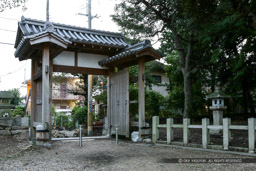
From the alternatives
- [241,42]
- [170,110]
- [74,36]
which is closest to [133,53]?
[74,36]

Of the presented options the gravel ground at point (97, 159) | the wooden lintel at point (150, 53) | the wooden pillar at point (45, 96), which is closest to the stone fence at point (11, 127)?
the gravel ground at point (97, 159)

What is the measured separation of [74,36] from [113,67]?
2153 mm

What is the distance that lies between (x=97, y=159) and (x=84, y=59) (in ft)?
17.4

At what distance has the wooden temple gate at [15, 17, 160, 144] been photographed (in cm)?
848

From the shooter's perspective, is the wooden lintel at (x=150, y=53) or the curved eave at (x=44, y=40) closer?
the curved eave at (x=44, y=40)

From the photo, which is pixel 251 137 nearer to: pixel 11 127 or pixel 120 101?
pixel 120 101

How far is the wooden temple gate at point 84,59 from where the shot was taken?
8.48 meters

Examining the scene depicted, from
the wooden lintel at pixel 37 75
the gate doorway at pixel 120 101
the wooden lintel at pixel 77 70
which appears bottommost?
the gate doorway at pixel 120 101

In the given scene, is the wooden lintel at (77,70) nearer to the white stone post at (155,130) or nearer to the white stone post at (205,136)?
the white stone post at (155,130)

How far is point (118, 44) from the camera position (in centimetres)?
1052

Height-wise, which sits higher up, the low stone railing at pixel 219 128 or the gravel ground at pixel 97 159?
the low stone railing at pixel 219 128

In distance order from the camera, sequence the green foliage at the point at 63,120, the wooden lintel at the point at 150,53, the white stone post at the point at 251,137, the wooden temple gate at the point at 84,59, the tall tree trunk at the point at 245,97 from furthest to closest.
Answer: the green foliage at the point at 63,120 → the tall tree trunk at the point at 245,97 → the wooden lintel at the point at 150,53 → the wooden temple gate at the point at 84,59 → the white stone post at the point at 251,137

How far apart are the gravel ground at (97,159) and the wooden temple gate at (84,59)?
1258 millimetres

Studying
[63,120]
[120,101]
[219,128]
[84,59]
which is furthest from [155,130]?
[63,120]
